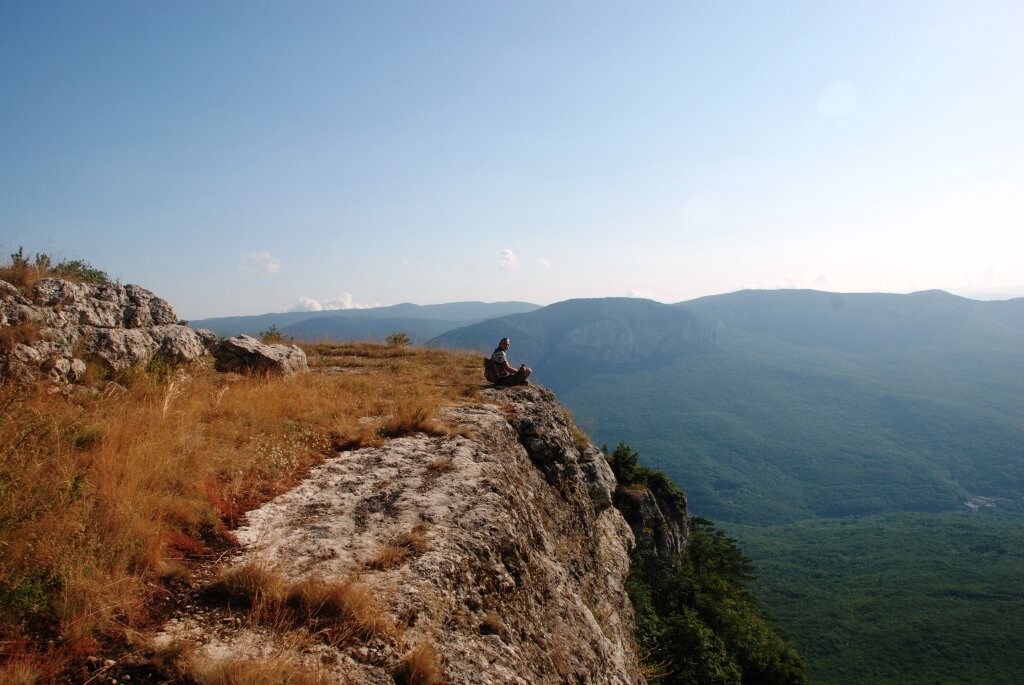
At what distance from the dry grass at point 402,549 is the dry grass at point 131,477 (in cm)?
147

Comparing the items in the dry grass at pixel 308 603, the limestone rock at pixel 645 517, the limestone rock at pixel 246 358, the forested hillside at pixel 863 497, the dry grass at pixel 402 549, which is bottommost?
the forested hillside at pixel 863 497

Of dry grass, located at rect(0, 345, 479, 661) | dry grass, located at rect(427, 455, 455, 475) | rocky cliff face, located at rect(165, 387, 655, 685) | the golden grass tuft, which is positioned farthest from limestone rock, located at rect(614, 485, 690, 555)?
the golden grass tuft

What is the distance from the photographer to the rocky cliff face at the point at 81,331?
688 cm

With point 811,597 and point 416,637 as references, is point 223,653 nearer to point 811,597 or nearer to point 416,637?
point 416,637

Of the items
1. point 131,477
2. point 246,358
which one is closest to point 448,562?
point 131,477

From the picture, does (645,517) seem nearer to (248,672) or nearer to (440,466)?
(440,466)

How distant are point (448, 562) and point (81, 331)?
23.8 feet

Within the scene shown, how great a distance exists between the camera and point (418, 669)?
11.4 ft

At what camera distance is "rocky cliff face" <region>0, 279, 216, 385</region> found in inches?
271

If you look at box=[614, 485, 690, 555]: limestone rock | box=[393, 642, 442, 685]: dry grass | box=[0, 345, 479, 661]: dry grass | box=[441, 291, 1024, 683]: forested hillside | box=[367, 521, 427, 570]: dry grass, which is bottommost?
box=[441, 291, 1024, 683]: forested hillside

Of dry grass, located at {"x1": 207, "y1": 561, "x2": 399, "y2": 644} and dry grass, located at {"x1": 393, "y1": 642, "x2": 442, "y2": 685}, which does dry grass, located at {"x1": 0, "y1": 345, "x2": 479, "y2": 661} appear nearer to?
dry grass, located at {"x1": 207, "y1": 561, "x2": 399, "y2": 644}

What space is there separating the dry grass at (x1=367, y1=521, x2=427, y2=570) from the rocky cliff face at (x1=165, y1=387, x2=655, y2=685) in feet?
0.05

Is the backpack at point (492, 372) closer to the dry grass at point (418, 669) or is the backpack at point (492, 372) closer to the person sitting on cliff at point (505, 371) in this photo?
→ the person sitting on cliff at point (505, 371)

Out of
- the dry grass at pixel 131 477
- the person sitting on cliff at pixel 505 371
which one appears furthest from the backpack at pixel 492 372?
the dry grass at pixel 131 477
